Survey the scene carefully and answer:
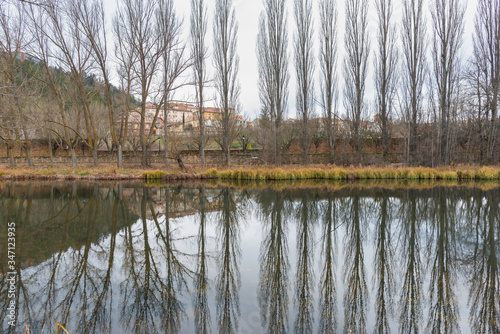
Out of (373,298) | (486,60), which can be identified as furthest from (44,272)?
(486,60)

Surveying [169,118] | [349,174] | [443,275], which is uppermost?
[169,118]

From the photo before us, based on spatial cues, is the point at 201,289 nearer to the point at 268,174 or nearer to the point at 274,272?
the point at 274,272

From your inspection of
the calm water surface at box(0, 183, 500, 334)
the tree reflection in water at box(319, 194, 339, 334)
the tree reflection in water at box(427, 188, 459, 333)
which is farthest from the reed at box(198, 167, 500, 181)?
the tree reflection in water at box(427, 188, 459, 333)

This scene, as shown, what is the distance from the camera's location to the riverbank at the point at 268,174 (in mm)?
16125

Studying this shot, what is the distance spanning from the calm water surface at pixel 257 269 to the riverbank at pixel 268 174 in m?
8.01

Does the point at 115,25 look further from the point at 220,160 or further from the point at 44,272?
the point at 44,272

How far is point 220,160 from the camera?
23594mm

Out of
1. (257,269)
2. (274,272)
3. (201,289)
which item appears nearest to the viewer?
(201,289)

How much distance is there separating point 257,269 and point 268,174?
40.0 ft

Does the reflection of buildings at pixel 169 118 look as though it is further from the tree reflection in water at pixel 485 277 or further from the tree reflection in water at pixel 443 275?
the tree reflection in water at pixel 485 277

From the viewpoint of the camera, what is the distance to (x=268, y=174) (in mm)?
16359

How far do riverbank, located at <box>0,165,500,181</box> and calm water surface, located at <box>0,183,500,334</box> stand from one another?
8.01 metres

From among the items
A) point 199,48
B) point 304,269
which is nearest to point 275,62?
point 199,48

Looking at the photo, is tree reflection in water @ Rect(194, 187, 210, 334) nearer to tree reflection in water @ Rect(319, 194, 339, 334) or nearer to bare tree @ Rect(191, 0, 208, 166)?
tree reflection in water @ Rect(319, 194, 339, 334)
